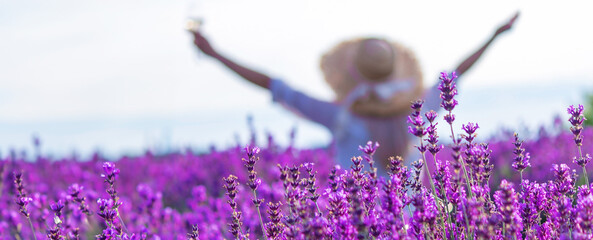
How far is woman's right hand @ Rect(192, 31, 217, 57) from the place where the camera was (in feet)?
14.2

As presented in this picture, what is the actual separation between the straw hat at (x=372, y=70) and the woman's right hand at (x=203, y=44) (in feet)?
2.85

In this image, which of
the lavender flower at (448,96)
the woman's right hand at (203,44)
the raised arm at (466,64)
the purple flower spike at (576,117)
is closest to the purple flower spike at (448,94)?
the lavender flower at (448,96)

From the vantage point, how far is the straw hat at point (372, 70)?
4301mm

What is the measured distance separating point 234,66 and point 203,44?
0.26 m

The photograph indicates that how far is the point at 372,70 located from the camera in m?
4.29

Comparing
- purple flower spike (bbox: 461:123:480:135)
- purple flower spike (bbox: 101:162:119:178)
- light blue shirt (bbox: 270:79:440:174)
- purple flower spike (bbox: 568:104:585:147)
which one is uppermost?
light blue shirt (bbox: 270:79:440:174)

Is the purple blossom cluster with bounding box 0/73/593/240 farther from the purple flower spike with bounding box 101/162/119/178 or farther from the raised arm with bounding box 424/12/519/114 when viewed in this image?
the raised arm with bounding box 424/12/519/114

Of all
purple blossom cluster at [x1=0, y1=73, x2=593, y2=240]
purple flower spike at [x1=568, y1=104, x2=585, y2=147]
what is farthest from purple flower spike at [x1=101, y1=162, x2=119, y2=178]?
purple flower spike at [x1=568, y1=104, x2=585, y2=147]

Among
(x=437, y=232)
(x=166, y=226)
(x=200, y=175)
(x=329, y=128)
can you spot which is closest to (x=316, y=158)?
(x=200, y=175)

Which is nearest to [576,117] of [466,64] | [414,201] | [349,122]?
[414,201]

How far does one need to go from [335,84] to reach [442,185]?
2.82 m

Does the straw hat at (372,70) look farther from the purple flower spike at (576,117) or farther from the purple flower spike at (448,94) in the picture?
the purple flower spike at (448,94)

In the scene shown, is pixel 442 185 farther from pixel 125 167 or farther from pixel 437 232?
pixel 125 167

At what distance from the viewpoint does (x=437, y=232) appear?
2045 mm
